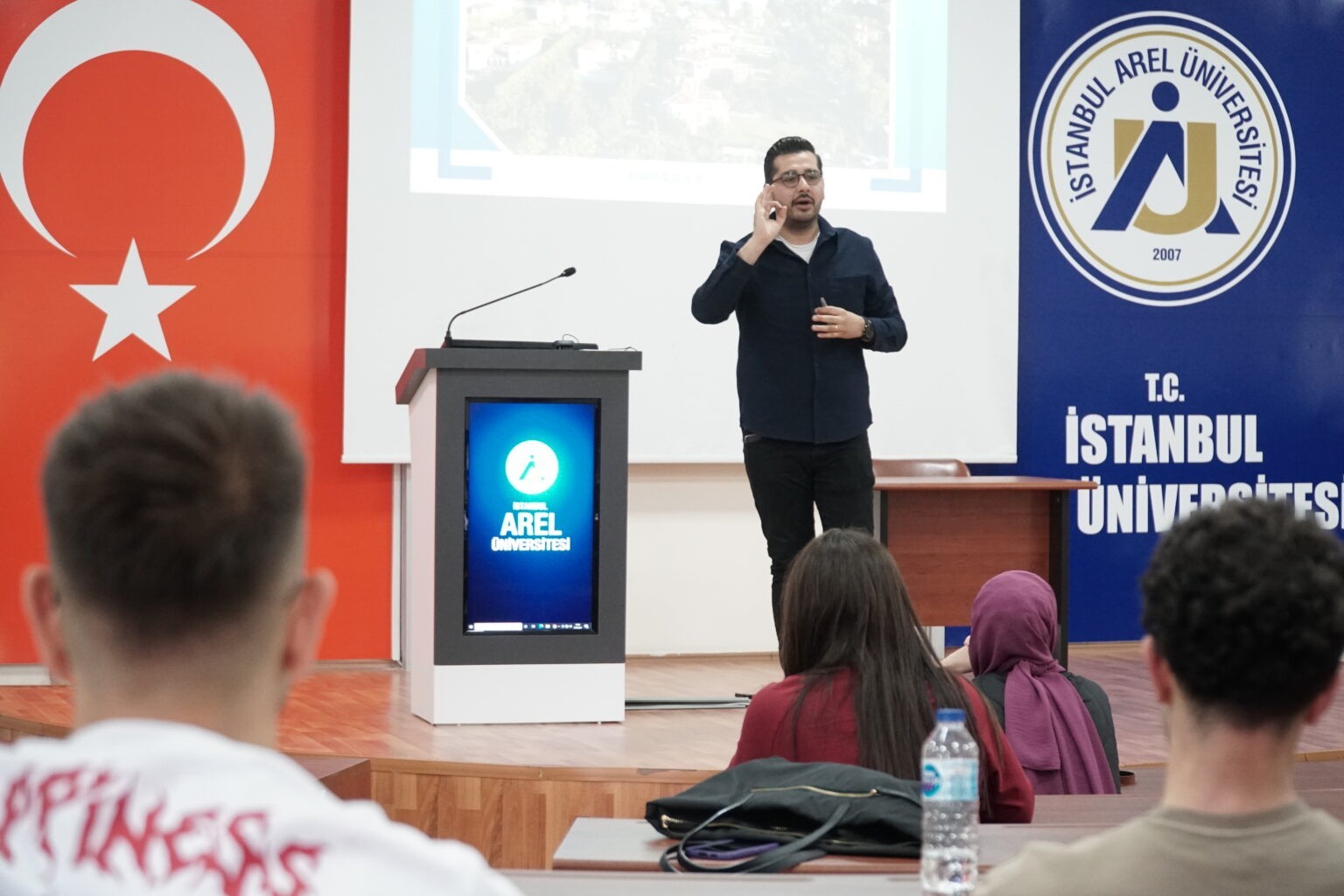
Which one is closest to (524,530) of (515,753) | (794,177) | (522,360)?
→ (522,360)

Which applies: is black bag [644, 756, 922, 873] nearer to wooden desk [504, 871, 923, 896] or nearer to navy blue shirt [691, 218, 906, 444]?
wooden desk [504, 871, 923, 896]

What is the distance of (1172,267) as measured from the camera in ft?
21.1

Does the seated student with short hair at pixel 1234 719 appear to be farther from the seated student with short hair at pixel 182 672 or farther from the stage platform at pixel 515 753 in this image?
the stage platform at pixel 515 753

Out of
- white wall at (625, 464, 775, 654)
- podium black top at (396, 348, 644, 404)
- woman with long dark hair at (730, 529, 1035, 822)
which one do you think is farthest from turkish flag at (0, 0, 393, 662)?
woman with long dark hair at (730, 529, 1035, 822)

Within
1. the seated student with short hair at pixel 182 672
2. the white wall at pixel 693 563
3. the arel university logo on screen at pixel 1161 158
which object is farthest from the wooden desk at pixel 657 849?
the arel university logo on screen at pixel 1161 158

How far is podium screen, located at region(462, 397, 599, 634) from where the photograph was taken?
4.09m

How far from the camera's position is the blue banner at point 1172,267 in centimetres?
631

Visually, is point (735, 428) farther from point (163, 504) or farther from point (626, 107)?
point (163, 504)

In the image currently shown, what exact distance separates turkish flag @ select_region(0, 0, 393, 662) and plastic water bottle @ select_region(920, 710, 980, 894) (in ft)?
13.5

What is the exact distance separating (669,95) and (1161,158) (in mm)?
2189

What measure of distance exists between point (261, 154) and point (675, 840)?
435cm

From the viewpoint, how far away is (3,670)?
5.38 metres

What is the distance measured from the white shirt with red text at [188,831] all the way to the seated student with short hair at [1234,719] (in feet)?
1.71

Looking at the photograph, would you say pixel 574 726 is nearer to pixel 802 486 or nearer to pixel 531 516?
pixel 531 516
